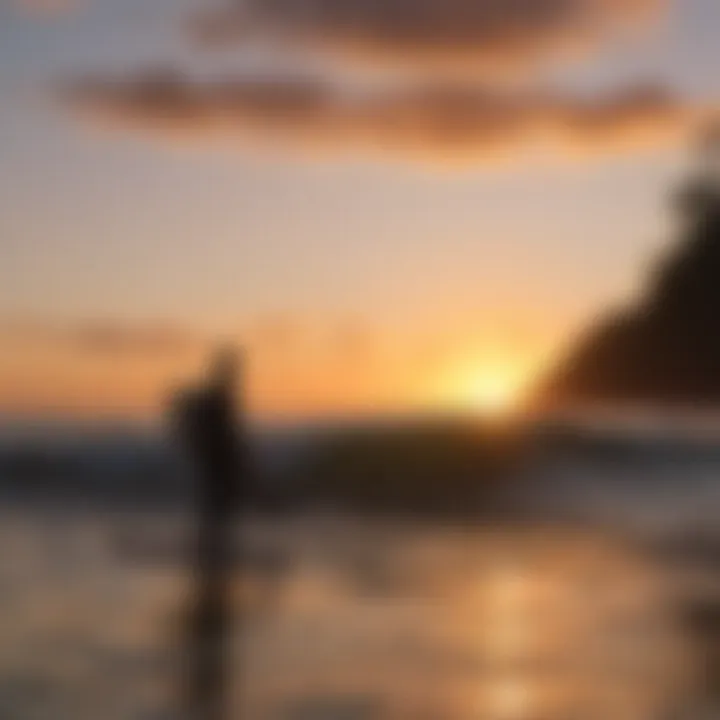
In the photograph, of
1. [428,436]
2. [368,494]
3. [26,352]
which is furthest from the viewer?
[368,494]

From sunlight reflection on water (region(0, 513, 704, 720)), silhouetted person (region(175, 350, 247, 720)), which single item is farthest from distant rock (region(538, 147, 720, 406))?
silhouetted person (region(175, 350, 247, 720))

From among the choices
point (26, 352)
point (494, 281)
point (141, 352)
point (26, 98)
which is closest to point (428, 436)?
point (494, 281)

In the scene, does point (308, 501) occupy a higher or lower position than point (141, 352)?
lower

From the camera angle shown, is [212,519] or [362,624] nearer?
[362,624]

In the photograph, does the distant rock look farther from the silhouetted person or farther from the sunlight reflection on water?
the silhouetted person

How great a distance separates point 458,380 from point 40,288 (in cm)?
69

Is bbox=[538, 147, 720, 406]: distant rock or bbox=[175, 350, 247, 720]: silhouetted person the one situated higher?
bbox=[538, 147, 720, 406]: distant rock

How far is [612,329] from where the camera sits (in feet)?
7.36

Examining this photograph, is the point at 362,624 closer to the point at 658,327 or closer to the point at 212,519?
the point at 212,519

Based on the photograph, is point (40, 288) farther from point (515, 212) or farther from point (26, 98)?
point (515, 212)

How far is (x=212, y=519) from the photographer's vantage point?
250cm

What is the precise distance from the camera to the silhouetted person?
2053 mm

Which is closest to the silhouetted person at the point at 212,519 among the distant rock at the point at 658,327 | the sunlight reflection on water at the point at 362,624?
the sunlight reflection on water at the point at 362,624

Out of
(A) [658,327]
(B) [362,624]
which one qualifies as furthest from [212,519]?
(A) [658,327]
